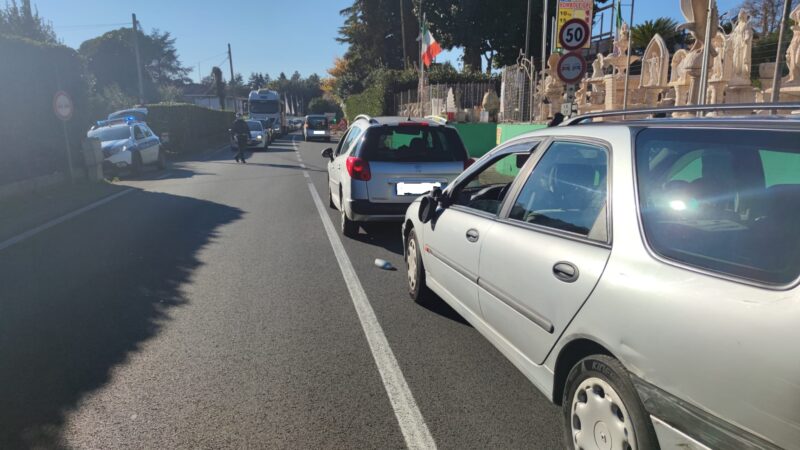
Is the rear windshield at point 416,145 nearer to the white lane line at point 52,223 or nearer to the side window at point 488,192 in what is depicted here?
the side window at point 488,192

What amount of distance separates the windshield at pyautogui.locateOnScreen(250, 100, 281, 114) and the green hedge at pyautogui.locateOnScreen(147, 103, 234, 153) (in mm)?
5305

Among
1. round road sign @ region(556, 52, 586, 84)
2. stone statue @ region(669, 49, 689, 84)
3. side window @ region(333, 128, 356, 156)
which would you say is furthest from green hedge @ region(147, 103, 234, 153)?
stone statue @ region(669, 49, 689, 84)

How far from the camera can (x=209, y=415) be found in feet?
10.9

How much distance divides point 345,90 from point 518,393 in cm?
6167

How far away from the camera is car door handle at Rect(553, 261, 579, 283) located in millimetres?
2662

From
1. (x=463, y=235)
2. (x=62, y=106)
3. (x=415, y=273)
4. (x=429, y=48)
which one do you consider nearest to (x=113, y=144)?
(x=62, y=106)

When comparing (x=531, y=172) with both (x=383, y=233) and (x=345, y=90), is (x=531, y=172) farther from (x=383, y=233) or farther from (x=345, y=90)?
(x=345, y=90)

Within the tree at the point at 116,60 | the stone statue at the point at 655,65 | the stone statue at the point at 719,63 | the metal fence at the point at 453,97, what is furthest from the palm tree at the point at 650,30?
the tree at the point at 116,60

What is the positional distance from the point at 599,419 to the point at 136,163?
699 inches

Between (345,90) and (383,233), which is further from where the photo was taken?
Result: (345,90)

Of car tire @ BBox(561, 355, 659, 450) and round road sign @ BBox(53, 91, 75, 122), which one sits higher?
round road sign @ BBox(53, 91, 75, 122)

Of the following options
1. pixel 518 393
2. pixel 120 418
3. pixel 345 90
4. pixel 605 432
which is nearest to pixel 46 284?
pixel 120 418

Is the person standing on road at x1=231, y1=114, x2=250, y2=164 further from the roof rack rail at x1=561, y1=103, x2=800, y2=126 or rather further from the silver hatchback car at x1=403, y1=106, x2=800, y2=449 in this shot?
the roof rack rail at x1=561, y1=103, x2=800, y2=126

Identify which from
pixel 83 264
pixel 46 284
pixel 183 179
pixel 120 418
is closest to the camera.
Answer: pixel 120 418
